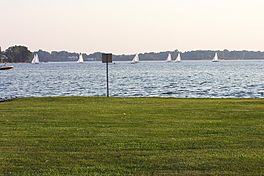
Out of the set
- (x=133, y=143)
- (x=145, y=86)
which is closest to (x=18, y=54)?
(x=145, y=86)

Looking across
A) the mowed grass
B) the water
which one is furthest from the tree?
the mowed grass

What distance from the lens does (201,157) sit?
35.7 feet

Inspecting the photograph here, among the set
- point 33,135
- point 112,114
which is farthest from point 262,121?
point 33,135

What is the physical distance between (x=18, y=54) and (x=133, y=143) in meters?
174

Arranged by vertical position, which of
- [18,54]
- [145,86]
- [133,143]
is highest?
[133,143]

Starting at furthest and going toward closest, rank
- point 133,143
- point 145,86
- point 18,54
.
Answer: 1. point 18,54
2. point 145,86
3. point 133,143

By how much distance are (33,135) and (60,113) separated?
559 centimetres

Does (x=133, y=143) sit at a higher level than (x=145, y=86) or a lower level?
higher

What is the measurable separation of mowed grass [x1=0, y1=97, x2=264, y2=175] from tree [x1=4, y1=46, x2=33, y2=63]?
520 feet

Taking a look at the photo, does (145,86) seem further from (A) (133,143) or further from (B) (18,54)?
(B) (18,54)

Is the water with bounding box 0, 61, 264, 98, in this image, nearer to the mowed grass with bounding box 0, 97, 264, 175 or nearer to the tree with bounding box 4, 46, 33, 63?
the mowed grass with bounding box 0, 97, 264, 175

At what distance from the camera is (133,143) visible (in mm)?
12469

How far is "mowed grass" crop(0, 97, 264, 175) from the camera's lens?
33.0 feet

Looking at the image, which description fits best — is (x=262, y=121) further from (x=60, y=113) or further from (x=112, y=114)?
(x=60, y=113)
